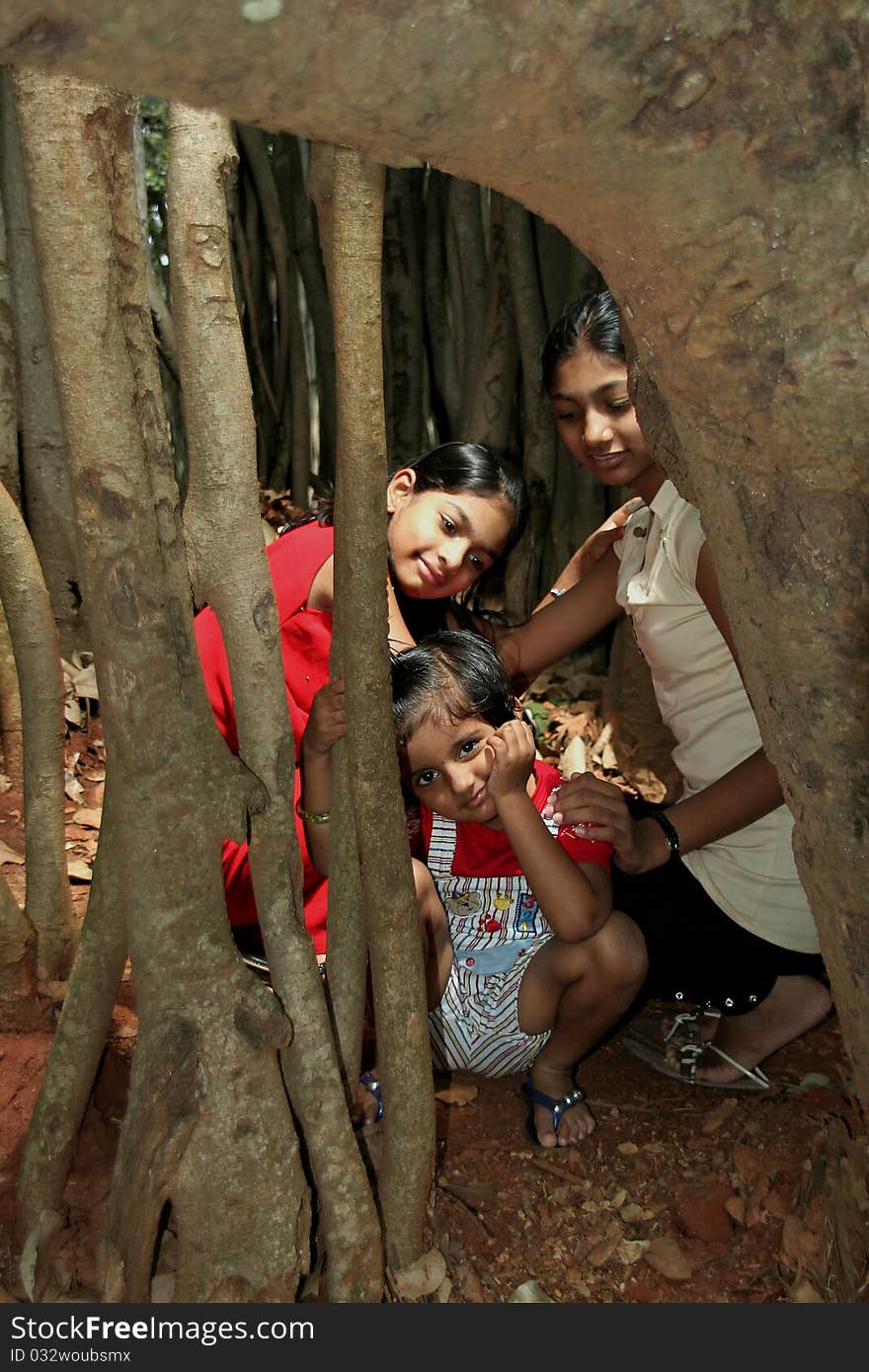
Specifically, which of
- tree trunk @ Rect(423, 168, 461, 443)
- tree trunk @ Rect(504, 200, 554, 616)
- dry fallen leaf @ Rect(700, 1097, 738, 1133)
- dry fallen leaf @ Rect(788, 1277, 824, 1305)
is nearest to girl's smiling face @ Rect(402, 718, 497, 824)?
dry fallen leaf @ Rect(700, 1097, 738, 1133)

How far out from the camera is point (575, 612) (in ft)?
8.69

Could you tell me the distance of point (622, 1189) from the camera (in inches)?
80.3

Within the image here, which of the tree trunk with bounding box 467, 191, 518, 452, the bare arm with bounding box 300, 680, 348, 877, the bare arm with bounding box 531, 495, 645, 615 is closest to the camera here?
the bare arm with bounding box 300, 680, 348, 877

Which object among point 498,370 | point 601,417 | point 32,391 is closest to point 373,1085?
point 601,417

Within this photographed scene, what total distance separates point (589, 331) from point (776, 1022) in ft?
4.73

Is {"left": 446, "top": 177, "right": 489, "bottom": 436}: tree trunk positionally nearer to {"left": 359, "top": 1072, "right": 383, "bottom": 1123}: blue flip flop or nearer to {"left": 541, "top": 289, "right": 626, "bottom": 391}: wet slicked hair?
{"left": 541, "top": 289, "right": 626, "bottom": 391}: wet slicked hair

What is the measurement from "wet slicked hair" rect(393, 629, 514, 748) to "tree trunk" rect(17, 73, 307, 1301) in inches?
21.9

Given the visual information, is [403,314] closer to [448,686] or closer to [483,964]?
[448,686]

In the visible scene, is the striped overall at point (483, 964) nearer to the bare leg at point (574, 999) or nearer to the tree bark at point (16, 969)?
the bare leg at point (574, 999)

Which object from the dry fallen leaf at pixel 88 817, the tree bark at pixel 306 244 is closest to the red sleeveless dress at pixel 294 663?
the dry fallen leaf at pixel 88 817

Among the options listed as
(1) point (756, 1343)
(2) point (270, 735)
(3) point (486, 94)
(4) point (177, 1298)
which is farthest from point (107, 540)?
(1) point (756, 1343)

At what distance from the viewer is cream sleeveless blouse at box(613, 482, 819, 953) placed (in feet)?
7.37

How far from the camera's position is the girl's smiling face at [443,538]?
8.13 feet

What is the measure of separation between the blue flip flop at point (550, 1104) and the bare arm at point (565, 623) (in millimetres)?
914
